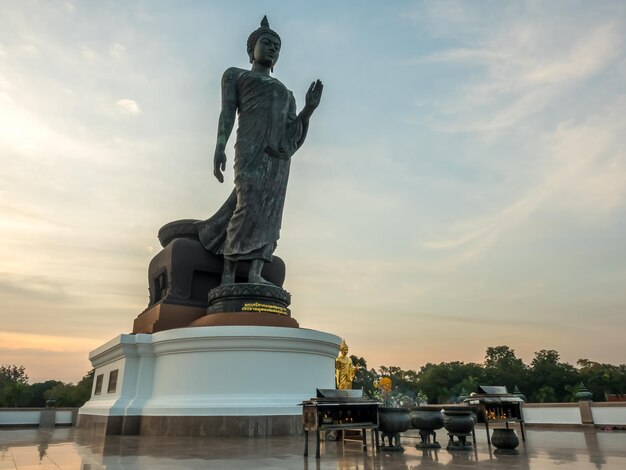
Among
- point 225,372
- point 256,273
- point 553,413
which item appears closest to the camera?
point 225,372

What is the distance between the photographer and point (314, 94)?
Answer: 1162 cm

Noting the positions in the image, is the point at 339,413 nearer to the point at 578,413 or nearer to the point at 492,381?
the point at 578,413

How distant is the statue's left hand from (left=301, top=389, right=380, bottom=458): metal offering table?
7487 millimetres

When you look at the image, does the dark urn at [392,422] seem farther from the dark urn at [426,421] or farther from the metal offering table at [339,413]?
the dark urn at [426,421]

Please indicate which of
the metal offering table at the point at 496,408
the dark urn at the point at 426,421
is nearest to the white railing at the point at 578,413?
the metal offering table at the point at 496,408

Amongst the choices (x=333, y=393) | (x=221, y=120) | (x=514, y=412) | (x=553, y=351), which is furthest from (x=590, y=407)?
(x=553, y=351)

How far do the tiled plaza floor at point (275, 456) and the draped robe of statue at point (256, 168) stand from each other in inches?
212

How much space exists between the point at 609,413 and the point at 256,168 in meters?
10.9

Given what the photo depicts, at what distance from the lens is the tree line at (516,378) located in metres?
39.3

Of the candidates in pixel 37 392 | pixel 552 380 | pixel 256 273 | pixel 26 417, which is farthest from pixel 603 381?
pixel 37 392

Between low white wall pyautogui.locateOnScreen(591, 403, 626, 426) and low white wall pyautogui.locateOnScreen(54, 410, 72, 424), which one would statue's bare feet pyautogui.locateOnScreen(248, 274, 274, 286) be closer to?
low white wall pyautogui.locateOnScreen(54, 410, 72, 424)

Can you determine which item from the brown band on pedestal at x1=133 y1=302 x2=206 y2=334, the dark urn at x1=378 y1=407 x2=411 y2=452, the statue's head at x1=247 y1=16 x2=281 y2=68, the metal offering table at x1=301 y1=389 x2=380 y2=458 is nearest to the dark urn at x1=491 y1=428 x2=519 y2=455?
the dark urn at x1=378 y1=407 x2=411 y2=452

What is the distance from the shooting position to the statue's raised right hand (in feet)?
40.5

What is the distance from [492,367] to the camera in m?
47.8
